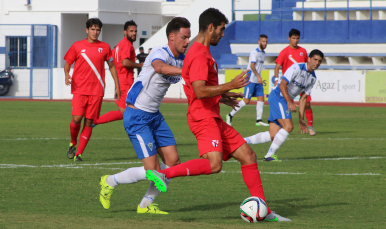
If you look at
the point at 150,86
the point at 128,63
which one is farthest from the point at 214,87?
the point at 128,63

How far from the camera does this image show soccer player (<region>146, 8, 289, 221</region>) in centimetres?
505

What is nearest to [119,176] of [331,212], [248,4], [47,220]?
[47,220]

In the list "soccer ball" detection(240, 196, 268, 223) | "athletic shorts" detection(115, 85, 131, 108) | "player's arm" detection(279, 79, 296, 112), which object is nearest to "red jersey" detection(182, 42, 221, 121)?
"soccer ball" detection(240, 196, 268, 223)

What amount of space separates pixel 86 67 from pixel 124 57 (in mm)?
1491

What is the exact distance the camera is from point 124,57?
35.9ft

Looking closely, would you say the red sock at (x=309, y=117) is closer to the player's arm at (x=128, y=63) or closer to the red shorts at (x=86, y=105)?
the player's arm at (x=128, y=63)

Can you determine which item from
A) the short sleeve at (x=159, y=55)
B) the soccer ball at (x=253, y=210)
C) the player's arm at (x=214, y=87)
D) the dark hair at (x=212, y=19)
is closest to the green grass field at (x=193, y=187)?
the soccer ball at (x=253, y=210)

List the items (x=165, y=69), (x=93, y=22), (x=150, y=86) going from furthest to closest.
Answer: (x=93, y=22)
(x=150, y=86)
(x=165, y=69)

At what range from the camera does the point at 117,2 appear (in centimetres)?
3878

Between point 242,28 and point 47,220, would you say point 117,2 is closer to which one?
point 242,28

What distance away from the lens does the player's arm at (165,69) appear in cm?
552

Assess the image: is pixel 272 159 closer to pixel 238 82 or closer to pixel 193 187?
pixel 193 187

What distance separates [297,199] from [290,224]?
1.29 meters

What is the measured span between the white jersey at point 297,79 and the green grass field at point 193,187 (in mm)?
1162
